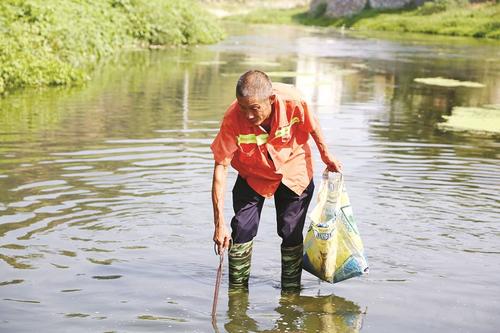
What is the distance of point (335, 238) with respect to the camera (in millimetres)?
6281

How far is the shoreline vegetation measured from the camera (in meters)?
18.6

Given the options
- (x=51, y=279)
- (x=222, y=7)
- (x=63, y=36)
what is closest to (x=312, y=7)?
(x=222, y=7)

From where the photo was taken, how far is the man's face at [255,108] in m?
5.48

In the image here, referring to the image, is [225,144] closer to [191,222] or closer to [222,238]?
[222,238]

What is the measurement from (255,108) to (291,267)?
1.42 m

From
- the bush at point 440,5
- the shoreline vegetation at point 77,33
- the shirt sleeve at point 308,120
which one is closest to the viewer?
the shirt sleeve at point 308,120

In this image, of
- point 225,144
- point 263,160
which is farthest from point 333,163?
point 225,144

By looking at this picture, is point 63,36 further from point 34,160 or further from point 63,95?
point 34,160

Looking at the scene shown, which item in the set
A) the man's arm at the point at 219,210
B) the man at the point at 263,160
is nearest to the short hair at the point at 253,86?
the man at the point at 263,160

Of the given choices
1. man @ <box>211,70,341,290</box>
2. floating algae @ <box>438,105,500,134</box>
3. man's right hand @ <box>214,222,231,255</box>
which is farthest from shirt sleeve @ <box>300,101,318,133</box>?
floating algae @ <box>438,105,500,134</box>

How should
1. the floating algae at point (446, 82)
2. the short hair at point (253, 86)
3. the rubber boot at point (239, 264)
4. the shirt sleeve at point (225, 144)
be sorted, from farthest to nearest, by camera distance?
1. the floating algae at point (446, 82)
2. the rubber boot at point (239, 264)
3. the shirt sleeve at point (225, 144)
4. the short hair at point (253, 86)

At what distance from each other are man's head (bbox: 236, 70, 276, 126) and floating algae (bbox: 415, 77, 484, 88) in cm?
1705

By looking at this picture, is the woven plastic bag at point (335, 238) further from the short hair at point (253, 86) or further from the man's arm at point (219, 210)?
the short hair at point (253, 86)

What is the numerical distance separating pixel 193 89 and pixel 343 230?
13.6 m
